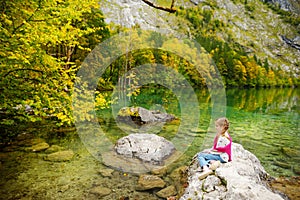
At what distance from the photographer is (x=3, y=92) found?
5.46 metres

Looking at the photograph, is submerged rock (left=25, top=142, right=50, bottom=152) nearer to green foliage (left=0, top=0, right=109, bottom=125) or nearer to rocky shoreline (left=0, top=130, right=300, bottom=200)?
rocky shoreline (left=0, top=130, right=300, bottom=200)

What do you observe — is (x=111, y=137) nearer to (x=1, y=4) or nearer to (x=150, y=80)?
(x=1, y=4)

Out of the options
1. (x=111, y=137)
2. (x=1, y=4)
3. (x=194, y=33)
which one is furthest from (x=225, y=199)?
(x=194, y=33)

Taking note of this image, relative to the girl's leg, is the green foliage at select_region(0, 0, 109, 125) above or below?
above

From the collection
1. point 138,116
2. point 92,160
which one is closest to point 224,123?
point 92,160

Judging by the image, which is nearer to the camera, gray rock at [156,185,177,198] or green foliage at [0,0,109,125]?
green foliage at [0,0,109,125]

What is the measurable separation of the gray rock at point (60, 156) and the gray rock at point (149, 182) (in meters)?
3.20

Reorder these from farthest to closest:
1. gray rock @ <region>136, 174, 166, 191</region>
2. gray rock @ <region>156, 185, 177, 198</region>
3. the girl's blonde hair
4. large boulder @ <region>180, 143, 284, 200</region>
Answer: gray rock @ <region>136, 174, 166, 191</region> → gray rock @ <region>156, 185, 177, 198</region> → the girl's blonde hair → large boulder @ <region>180, 143, 284, 200</region>

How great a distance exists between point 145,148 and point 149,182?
232 cm

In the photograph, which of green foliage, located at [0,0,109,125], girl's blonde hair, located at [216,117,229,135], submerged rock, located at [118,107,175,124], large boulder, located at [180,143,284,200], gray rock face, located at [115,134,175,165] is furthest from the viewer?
submerged rock, located at [118,107,175,124]

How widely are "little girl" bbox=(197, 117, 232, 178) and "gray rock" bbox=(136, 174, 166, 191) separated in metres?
1.64

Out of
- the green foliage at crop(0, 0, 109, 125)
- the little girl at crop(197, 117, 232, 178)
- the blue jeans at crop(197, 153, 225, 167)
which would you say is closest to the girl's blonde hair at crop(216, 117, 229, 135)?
the little girl at crop(197, 117, 232, 178)

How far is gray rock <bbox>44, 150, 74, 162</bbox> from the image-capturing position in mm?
8611

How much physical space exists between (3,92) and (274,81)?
11448cm
